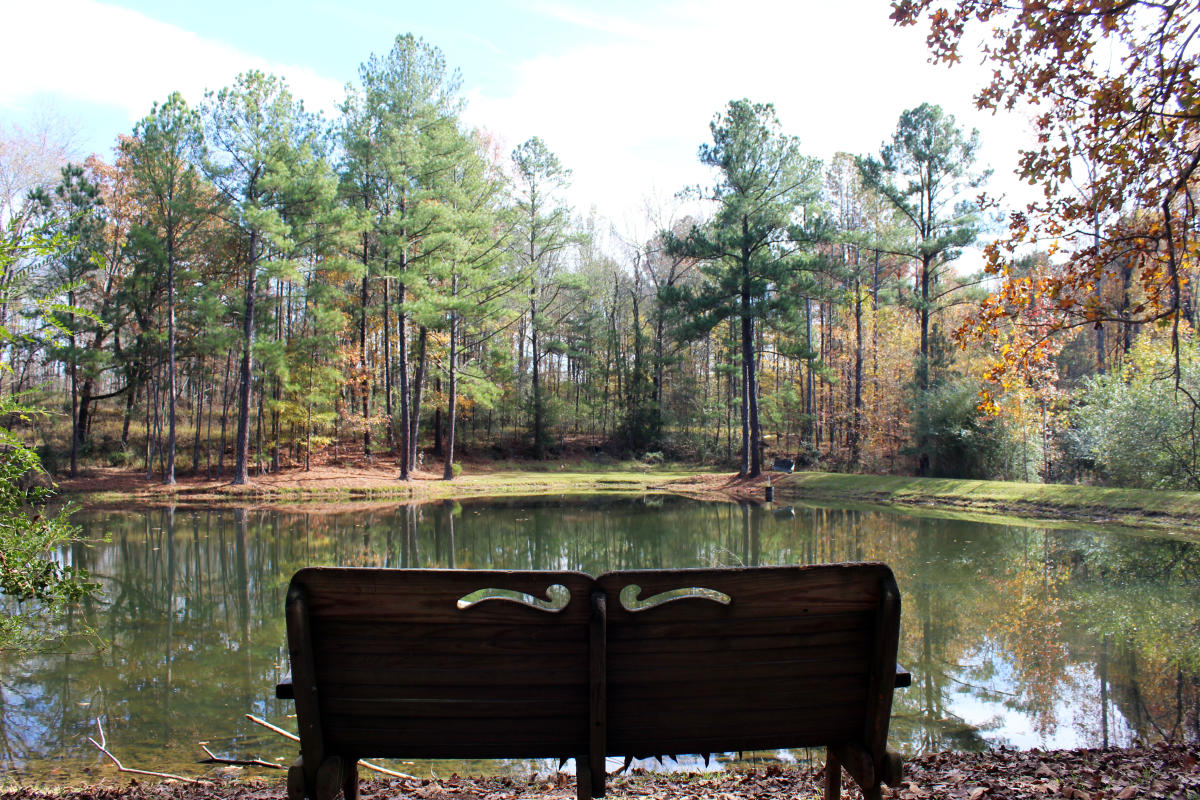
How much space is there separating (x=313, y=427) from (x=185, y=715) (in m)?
24.5

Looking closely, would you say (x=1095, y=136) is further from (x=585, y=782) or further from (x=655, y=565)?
(x=655, y=565)

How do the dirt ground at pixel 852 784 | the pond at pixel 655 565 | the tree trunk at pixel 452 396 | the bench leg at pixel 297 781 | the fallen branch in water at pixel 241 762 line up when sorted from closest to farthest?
the bench leg at pixel 297 781, the dirt ground at pixel 852 784, the fallen branch in water at pixel 241 762, the pond at pixel 655 565, the tree trunk at pixel 452 396

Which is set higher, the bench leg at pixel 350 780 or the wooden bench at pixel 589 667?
the wooden bench at pixel 589 667

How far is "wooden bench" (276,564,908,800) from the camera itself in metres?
1.98

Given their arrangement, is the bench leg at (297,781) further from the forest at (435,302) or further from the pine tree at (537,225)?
the pine tree at (537,225)

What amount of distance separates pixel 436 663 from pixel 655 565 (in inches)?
328

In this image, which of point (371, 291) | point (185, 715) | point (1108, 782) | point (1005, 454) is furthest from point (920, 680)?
point (371, 291)

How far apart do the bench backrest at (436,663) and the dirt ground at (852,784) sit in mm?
1246

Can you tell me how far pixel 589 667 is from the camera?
2080 millimetres

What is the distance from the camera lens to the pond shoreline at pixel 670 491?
52.6ft

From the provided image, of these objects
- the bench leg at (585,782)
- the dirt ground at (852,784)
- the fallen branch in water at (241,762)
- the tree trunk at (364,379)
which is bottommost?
the fallen branch in water at (241,762)

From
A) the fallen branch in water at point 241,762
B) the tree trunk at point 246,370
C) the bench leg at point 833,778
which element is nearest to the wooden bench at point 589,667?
the bench leg at point 833,778

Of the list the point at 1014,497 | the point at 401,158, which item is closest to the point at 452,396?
the point at 401,158

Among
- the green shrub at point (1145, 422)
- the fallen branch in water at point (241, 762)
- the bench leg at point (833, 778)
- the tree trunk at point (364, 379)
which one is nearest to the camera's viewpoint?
the bench leg at point (833, 778)
